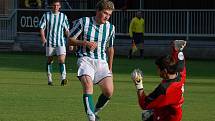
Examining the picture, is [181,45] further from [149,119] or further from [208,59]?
[208,59]

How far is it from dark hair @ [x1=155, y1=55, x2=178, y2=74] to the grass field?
16.3 feet

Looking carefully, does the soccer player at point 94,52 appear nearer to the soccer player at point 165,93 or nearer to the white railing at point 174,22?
the soccer player at point 165,93

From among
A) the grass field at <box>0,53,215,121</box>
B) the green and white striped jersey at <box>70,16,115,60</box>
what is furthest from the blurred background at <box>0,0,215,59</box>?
the green and white striped jersey at <box>70,16,115,60</box>

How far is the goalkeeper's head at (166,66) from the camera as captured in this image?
33.9 feet

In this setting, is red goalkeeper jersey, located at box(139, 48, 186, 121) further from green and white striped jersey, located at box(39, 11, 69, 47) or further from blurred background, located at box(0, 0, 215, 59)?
blurred background, located at box(0, 0, 215, 59)

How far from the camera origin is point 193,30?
133ft

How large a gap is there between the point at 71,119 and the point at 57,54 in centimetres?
816

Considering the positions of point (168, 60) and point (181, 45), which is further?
point (181, 45)

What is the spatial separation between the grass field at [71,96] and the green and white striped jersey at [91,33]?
4.55ft

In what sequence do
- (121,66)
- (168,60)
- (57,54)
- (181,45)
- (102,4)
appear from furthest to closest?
(121,66), (57,54), (102,4), (181,45), (168,60)

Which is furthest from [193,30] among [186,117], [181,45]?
[181,45]

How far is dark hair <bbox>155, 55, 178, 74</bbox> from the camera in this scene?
10320 mm

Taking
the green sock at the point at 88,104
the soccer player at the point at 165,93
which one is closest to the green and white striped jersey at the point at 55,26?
the green sock at the point at 88,104

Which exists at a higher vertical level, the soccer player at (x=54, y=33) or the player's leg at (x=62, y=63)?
the soccer player at (x=54, y=33)
